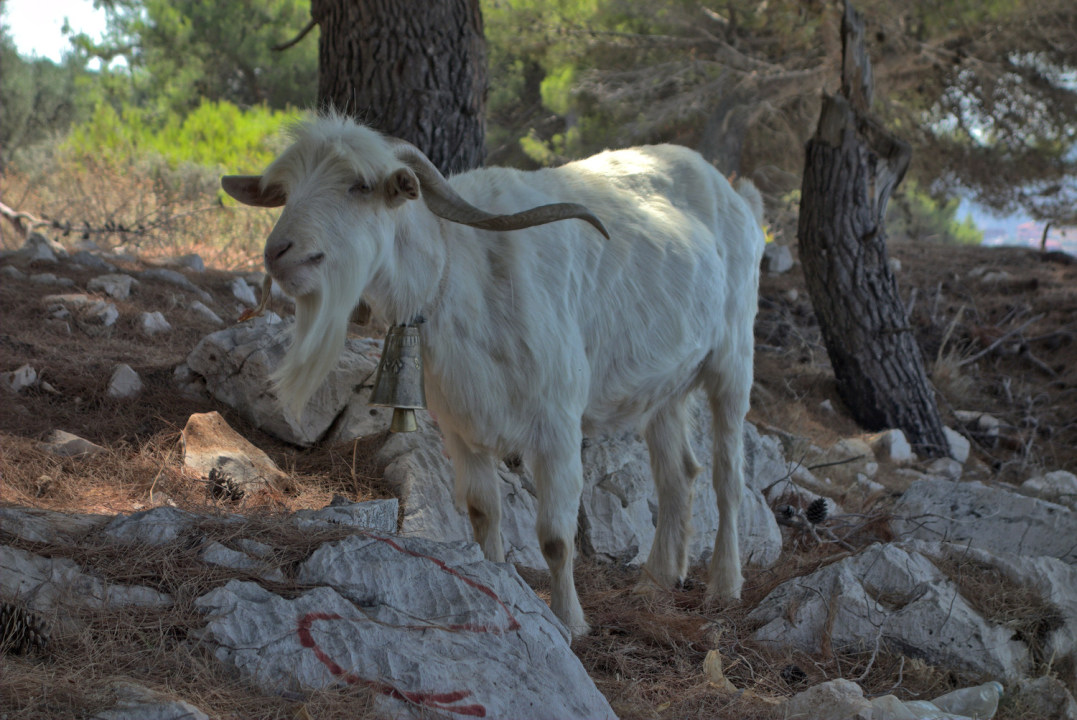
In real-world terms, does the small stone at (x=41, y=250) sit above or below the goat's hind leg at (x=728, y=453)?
above

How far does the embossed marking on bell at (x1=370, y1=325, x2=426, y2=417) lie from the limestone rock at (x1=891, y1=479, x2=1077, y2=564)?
2993 mm

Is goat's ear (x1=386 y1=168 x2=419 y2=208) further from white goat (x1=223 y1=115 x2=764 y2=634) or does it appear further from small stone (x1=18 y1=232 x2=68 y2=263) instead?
small stone (x1=18 y1=232 x2=68 y2=263)

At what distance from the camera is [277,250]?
2.93 meters

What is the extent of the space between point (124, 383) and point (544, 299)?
107 inches

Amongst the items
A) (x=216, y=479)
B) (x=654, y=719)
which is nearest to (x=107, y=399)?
(x=216, y=479)

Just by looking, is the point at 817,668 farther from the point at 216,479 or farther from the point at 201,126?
the point at 201,126

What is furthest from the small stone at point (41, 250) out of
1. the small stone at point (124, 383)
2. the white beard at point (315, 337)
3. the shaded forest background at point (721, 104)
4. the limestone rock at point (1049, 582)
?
the limestone rock at point (1049, 582)

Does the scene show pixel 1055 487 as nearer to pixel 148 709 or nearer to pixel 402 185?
pixel 402 185

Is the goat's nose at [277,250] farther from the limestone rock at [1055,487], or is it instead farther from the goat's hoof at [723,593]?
the limestone rock at [1055,487]

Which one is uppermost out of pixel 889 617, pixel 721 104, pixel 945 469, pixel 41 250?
pixel 721 104

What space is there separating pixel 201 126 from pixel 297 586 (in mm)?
16157

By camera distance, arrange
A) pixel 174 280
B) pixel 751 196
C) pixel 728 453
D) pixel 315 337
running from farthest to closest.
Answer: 1. pixel 174 280
2. pixel 751 196
3. pixel 728 453
4. pixel 315 337

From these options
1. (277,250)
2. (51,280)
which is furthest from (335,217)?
(51,280)

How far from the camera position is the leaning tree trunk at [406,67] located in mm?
5398
